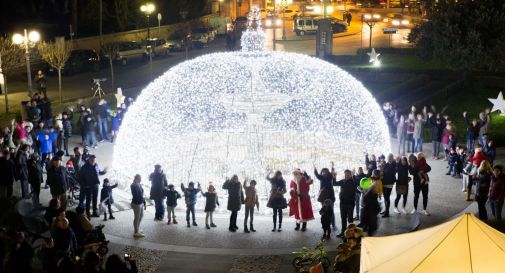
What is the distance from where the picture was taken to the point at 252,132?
18547mm

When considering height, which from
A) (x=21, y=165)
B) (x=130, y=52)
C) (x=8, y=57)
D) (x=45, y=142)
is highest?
(x=8, y=57)

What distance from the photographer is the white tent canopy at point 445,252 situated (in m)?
9.09

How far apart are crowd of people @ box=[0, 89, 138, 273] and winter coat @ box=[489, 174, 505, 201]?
7.12 metres

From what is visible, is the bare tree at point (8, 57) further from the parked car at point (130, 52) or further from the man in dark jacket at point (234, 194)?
the man in dark jacket at point (234, 194)

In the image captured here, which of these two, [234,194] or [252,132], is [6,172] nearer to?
[234,194]

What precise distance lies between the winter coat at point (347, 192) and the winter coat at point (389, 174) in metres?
1.54

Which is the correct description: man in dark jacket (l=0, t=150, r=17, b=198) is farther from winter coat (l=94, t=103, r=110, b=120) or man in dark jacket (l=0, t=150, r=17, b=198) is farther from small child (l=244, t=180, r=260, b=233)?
winter coat (l=94, t=103, r=110, b=120)

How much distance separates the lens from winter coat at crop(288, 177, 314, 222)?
14633 millimetres

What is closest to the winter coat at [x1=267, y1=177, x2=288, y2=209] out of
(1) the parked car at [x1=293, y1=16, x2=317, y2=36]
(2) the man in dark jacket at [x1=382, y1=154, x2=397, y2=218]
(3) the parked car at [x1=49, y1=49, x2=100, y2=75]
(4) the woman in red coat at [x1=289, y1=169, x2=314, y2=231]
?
(4) the woman in red coat at [x1=289, y1=169, x2=314, y2=231]

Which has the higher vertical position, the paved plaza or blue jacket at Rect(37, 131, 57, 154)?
blue jacket at Rect(37, 131, 57, 154)

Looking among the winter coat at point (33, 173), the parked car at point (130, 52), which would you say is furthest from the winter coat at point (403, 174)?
the parked car at point (130, 52)

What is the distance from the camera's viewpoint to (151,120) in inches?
749

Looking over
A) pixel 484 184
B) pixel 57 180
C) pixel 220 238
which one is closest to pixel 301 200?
pixel 220 238

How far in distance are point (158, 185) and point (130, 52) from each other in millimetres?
29186
